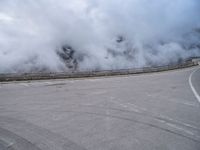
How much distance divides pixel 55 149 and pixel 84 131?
1.21 m

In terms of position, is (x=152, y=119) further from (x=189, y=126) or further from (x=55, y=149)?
(x=55, y=149)

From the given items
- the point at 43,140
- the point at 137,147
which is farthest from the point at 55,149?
the point at 137,147

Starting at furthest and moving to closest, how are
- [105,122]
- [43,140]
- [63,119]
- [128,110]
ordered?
1. [128,110]
2. [63,119]
3. [105,122]
4. [43,140]

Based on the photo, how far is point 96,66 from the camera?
503ft

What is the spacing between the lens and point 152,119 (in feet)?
20.6

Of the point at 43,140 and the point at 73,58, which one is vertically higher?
the point at 73,58

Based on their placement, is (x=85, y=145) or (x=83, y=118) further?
(x=83, y=118)

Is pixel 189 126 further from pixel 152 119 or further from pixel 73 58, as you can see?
pixel 73 58

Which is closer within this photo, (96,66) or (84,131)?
(84,131)

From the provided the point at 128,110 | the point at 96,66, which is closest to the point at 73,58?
the point at 96,66

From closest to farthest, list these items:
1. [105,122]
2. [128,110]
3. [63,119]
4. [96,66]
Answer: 1. [105,122]
2. [63,119]
3. [128,110]
4. [96,66]

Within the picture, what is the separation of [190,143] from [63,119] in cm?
389

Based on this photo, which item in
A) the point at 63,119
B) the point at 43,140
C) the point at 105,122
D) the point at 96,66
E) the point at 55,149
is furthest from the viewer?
the point at 96,66

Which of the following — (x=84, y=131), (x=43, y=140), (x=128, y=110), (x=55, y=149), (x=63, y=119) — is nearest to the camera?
(x=55, y=149)
